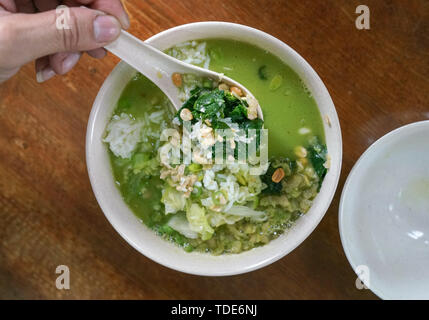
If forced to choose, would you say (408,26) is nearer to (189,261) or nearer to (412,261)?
(412,261)

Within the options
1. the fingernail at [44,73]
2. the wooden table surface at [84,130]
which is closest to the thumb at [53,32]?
the fingernail at [44,73]

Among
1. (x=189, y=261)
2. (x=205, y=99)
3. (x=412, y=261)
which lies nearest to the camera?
(x=205, y=99)

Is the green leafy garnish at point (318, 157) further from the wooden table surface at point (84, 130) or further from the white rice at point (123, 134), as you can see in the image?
the white rice at point (123, 134)

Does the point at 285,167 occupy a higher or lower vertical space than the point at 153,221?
higher

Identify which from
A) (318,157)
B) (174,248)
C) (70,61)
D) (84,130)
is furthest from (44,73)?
(318,157)

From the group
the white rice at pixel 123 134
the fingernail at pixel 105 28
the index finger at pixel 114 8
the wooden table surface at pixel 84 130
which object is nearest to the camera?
the fingernail at pixel 105 28

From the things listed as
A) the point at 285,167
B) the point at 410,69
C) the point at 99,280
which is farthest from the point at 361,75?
the point at 99,280
